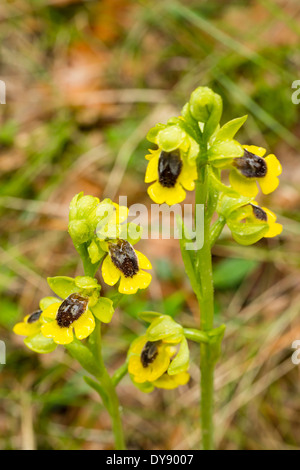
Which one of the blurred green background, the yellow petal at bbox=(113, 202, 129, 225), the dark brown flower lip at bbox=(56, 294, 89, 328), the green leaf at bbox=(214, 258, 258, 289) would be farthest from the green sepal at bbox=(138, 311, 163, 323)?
the green leaf at bbox=(214, 258, 258, 289)

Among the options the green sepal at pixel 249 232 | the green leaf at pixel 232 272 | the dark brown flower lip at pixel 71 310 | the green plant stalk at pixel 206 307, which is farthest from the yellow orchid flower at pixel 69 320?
the green leaf at pixel 232 272

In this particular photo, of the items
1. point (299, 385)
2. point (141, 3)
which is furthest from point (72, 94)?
point (299, 385)

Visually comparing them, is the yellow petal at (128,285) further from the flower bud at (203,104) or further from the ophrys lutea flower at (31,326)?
the flower bud at (203,104)

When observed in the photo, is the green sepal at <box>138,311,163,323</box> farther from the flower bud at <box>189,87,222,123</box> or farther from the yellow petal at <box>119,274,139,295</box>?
the flower bud at <box>189,87,222,123</box>

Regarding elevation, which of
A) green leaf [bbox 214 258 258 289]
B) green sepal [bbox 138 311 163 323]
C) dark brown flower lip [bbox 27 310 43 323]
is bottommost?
green sepal [bbox 138 311 163 323]

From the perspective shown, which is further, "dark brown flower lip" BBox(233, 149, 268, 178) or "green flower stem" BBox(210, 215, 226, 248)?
"green flower stem" BBox(210, 215, 226, 248)

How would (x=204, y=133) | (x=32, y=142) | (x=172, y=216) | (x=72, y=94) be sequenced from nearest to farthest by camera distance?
(x=204, y=133) → (x=172, y=216) → (x=32, y=142) → (x=72, y=94)

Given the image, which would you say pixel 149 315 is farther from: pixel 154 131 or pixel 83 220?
pixel 154 131

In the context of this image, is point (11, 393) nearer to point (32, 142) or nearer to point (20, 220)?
point (20, 220)
